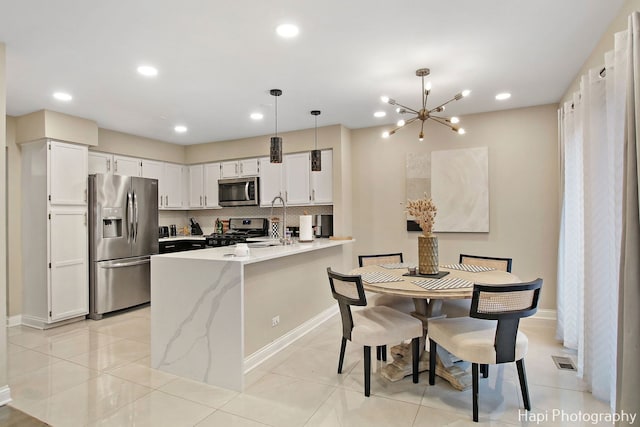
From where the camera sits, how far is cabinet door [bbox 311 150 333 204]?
5.09m

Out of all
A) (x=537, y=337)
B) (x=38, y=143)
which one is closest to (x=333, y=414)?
(x=537, y=337)

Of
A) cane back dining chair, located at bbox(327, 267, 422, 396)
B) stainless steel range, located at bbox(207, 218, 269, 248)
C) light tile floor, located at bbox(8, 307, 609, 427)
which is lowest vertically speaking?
light tile floor, located at bbox(8, 307, 609, 427)

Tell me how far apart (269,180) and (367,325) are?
3.59m

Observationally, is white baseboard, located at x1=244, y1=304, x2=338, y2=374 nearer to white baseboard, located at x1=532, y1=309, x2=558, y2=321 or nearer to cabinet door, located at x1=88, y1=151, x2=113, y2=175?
white baseboard, located at x1=532, y1=309, x2=558, y2=321

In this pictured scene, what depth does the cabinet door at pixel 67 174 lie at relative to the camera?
165 inches

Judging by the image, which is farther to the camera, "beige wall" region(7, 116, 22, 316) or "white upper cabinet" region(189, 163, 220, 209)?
"white upper cabinet" region(189, 163, 220, 209)

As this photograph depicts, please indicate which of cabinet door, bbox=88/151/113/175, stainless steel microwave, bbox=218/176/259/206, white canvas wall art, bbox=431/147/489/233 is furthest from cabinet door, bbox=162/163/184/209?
white canvas wall art, bbox=431/147/489/233

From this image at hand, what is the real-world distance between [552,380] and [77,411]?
11.4ft

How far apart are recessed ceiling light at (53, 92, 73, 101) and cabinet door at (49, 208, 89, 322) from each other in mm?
1340

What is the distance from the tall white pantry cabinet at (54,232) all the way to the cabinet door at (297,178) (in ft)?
8.92

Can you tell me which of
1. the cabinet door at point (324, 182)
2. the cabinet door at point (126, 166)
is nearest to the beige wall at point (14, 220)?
the cabinet door at point (126, 166)

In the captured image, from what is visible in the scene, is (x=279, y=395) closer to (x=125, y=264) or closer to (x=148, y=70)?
(x=148, y=70)

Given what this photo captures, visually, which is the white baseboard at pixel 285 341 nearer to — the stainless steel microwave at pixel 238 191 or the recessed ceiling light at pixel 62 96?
the stainless steel microwave at pixel 238 191

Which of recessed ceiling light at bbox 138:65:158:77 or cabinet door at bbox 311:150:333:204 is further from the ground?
recessed ceiling light at bbox 138:65:158:77
